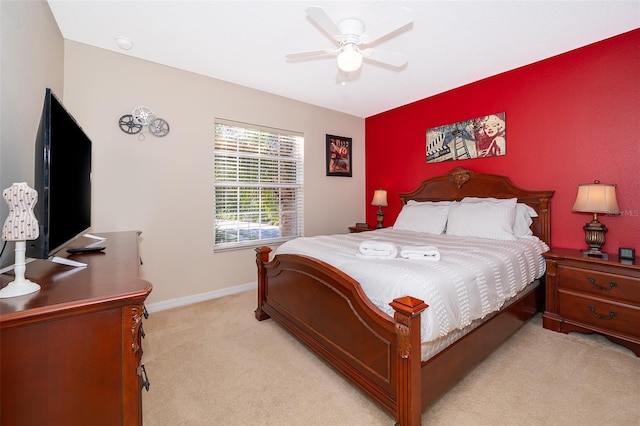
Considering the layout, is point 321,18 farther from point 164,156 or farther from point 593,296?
point 593,296

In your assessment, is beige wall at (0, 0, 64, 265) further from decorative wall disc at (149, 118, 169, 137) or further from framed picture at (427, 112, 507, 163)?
framed picture at (427, 112, 507, 163)

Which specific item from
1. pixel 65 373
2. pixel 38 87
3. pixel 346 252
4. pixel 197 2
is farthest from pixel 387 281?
pixel 38 87

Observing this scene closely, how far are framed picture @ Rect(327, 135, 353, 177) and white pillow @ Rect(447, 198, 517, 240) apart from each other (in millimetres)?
1912

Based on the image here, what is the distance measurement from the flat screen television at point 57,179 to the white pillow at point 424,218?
10.3 ft

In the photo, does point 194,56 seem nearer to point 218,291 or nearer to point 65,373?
point 218,291

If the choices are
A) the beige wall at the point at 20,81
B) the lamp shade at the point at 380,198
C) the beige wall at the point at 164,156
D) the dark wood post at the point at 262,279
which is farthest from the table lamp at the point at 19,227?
the lamp shade at the point at 380,198

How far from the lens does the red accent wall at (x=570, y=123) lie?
2451 mm

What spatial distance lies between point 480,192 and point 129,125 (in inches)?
155

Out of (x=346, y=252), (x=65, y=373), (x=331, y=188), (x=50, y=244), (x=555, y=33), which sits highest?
(x=555, y=33)

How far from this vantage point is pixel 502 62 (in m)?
2.96

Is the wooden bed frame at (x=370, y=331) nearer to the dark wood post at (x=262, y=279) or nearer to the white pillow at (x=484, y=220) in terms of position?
the dark wood post at (x=262, y=279)

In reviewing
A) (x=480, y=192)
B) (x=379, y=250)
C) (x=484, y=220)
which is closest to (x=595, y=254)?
(x=484, y=220)

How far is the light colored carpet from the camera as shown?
1.53 m

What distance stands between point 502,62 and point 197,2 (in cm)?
297
